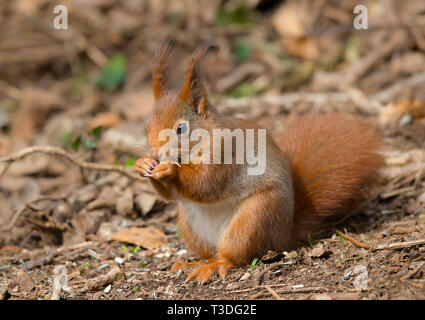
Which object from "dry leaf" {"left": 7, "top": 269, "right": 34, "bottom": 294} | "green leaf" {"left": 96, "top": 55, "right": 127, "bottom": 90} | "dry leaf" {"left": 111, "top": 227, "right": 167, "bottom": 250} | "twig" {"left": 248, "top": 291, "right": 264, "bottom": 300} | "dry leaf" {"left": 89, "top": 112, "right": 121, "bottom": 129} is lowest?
"dry leaf" {"left": 7, "top": 269, "right": 34, "bottom": 294}

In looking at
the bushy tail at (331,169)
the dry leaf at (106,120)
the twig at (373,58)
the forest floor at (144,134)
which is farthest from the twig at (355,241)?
the dry leaf at (106,120)

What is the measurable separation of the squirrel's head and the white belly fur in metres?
0.38

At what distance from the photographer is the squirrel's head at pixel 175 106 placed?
247 cm

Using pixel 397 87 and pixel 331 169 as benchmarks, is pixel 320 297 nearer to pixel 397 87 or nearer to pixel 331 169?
pixel 331 169

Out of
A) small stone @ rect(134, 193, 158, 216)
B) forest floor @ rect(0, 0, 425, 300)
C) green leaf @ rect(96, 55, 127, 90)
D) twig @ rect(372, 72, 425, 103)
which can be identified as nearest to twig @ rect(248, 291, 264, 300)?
forest floor @ rect(0, 0, 425, 300)

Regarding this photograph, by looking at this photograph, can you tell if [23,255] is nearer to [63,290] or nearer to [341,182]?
[63,290]

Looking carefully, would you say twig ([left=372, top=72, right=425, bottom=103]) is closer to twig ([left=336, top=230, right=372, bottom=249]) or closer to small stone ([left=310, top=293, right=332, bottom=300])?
twig ([left=336, top=230, right=372, bottom=249])

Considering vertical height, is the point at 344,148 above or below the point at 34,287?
above

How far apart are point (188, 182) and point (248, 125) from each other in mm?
459

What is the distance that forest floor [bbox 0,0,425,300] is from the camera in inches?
101

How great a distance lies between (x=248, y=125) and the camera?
2.78 m

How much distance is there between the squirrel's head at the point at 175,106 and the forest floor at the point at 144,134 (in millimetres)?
628

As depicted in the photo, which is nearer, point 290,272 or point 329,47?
point 290,272
